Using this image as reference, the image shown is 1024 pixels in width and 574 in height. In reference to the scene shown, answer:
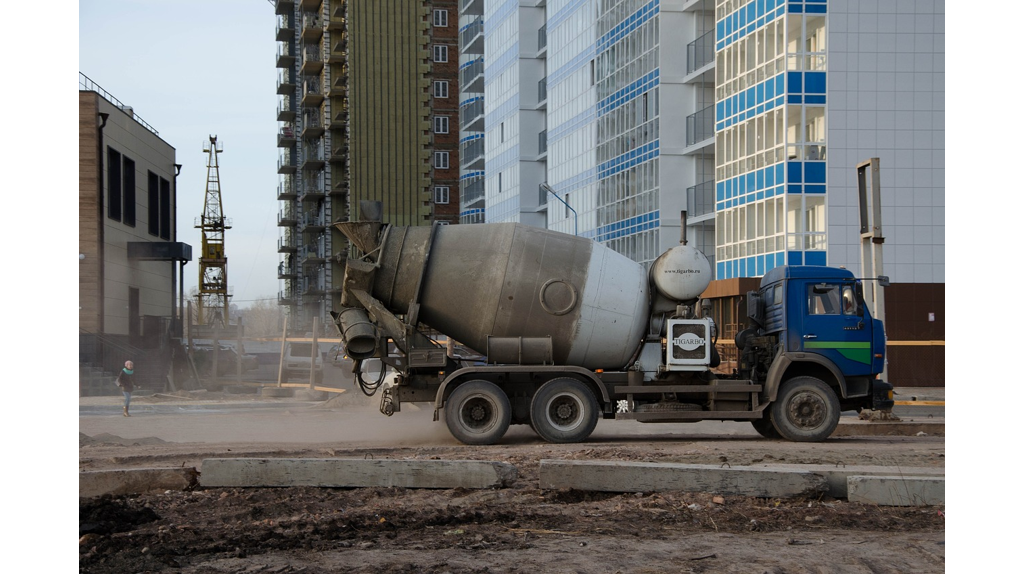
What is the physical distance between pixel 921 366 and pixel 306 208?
76.3 metres

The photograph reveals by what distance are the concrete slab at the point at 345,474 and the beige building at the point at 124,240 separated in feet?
80.3

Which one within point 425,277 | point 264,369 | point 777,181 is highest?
point 777,181

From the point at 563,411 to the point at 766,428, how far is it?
3924 mm

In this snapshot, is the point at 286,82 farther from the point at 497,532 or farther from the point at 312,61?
the point at 497,532

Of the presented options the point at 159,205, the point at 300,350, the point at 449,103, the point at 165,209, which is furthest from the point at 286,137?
the point at 300,350

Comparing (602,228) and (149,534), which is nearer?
(149,534)

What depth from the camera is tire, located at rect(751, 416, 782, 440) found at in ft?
61.1

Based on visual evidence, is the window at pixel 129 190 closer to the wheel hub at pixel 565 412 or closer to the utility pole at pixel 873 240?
the wheel hub at pixel 565 412

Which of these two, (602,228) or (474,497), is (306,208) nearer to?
(602,228)

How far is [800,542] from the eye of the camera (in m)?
9.16

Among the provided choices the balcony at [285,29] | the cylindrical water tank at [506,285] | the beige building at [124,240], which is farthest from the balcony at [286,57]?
the cylindrical water tank at [506,285]

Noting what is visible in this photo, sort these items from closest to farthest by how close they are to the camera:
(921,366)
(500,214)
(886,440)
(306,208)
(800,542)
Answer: (800,542)
(886,440)
(921,366)
(500,214)
(306,208)

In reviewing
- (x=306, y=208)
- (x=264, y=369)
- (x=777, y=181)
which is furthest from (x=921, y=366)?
(x=306, y=208)

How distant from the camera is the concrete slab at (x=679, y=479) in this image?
10.9m
